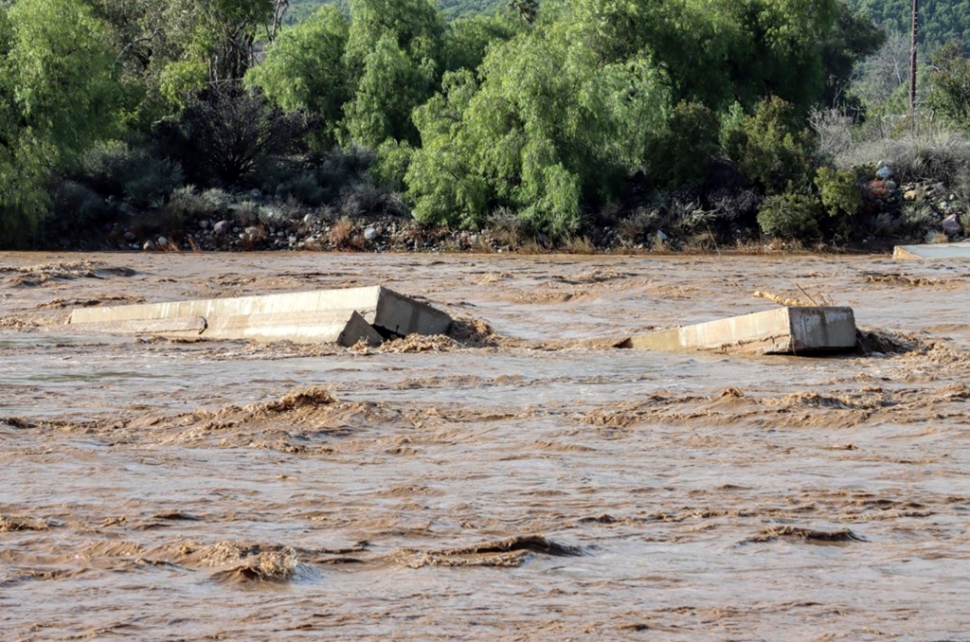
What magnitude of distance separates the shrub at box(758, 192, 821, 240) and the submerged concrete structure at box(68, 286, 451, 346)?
67.8ft

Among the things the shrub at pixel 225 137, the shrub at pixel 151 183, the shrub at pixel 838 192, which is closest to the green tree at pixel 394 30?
the shrub at pixel 225 137

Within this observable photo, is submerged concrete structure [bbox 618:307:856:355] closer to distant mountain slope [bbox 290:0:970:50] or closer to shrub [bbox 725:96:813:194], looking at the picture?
shrub [bbox 725:96:813:194]

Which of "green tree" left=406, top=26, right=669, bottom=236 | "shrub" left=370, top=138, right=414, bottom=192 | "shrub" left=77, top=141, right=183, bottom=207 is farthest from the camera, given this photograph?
"shrub" left=370, top=138, right=414, bottom=192

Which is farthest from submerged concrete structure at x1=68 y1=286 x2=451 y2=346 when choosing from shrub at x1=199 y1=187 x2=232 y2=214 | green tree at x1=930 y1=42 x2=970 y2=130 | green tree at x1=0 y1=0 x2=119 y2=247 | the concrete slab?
green tree at x1=930 y1=42 x2=970 y2=130

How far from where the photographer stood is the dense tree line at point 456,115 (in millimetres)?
35219

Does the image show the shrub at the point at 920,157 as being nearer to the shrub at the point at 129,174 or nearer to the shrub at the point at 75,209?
the shrub at the point at 129,174

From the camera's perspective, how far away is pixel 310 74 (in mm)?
42312

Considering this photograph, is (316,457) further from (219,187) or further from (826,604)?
(219,187)

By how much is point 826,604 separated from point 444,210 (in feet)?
103

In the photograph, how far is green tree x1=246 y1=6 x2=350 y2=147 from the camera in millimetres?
42031

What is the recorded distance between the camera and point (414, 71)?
138ft

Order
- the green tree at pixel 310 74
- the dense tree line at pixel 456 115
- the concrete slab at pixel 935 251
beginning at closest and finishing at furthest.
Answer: the concrete slab at pixel 935 251 < the dense tree line at pixel 456 115 < the green tree at pixel 310 74

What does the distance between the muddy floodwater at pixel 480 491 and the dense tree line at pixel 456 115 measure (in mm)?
20353

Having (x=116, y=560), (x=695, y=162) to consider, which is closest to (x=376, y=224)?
(x=695, y=162)
